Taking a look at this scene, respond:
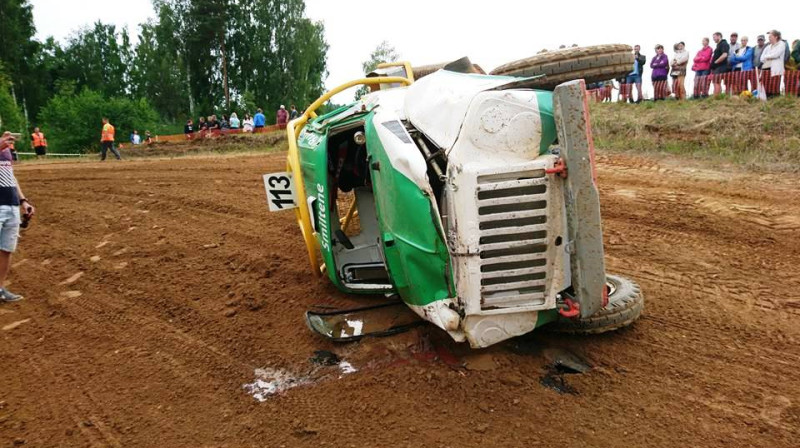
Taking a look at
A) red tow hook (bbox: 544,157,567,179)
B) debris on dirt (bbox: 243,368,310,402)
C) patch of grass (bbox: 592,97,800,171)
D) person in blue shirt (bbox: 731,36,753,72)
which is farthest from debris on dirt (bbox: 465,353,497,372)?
person in blue shirt (bbox: 731,36,753,72)

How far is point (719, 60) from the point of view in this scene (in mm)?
12391

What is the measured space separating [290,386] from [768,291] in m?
3.72

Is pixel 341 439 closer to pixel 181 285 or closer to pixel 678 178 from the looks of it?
pixel 181 285

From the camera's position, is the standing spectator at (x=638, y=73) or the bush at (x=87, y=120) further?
the bush at (x=87, y=120)

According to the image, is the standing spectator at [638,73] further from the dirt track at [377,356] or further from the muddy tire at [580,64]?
the muddy tire at [580,64]

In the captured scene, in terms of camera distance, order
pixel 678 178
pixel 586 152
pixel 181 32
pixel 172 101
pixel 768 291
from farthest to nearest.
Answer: pixel 172 101 → pixel 181 32 → pixel 678 178 → pixel 768 291 → pixel 586 152

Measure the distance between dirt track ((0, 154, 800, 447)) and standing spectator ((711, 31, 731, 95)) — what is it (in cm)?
649

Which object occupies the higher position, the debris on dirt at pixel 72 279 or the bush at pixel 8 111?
the bush at pixel 8 111

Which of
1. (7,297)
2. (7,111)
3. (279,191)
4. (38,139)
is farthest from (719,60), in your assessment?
(7,111)

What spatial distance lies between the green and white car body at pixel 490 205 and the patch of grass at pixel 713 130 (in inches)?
270

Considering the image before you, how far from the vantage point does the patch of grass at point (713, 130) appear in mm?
9125

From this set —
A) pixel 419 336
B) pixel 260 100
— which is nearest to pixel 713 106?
pixel 419 336

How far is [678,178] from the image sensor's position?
8.34 meters

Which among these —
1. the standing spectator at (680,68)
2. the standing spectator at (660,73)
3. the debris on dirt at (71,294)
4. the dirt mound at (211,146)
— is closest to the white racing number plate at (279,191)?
the debris on dirt at (71,294)
